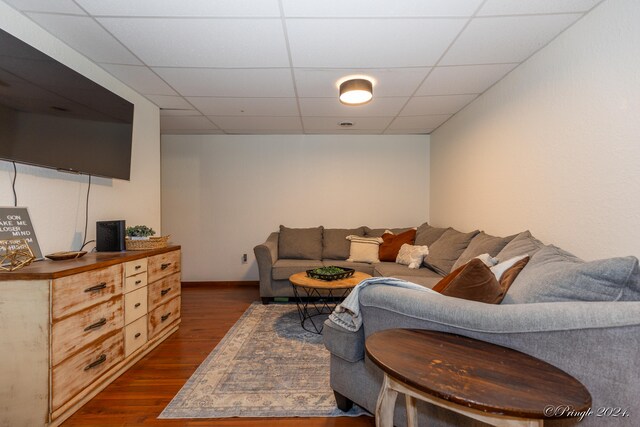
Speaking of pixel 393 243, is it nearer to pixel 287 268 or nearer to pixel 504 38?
pixel 287 268

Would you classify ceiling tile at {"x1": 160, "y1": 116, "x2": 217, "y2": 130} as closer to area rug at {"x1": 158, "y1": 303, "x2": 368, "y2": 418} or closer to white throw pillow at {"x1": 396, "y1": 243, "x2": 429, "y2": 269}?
area rug at {"x1": 158, "y1": 303, "x2": 368, "y2": 418}

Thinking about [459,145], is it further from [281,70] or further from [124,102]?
[124,102]

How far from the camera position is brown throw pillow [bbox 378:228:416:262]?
386 cm

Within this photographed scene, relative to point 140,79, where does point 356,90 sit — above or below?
below

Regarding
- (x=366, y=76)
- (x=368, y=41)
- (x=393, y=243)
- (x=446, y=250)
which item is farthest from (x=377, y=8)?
(x=393, y=243)

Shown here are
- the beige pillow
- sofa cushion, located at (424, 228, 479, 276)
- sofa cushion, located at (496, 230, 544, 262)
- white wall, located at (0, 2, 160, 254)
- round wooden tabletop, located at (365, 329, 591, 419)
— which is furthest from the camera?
the beige pillow

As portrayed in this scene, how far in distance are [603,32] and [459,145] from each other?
6.30 feet

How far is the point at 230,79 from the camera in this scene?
104 inches

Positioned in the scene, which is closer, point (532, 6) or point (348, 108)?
point (532, 6)

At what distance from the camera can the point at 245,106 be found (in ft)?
10.9

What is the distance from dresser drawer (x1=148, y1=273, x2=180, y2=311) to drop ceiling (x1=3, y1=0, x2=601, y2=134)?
5.83 ft

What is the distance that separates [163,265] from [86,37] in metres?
1.75

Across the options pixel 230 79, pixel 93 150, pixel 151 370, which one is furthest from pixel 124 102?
pixel 151 370

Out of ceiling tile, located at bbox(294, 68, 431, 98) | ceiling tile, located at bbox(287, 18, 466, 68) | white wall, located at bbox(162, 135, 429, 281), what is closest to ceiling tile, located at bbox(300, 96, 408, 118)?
ceiling tile, located at bbox(294, 68, 431, 98)
